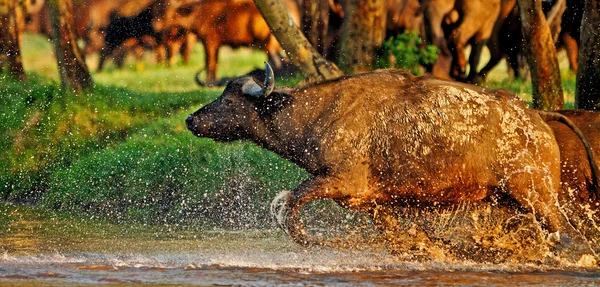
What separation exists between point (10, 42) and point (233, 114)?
31.9 feet

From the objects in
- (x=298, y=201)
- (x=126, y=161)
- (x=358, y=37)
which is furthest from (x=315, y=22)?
(x=298, y=201)

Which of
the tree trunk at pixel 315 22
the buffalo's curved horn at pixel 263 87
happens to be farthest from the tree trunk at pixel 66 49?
the buffalo's curved horn at pixel 263 87

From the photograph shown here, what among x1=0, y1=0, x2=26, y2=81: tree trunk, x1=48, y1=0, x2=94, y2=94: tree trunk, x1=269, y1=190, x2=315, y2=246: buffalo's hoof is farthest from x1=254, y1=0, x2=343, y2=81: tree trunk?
x1=0, y1=0, x2=26, y2=81: tree trunk

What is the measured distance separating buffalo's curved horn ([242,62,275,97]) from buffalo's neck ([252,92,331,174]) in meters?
0.25

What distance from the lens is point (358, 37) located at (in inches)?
685

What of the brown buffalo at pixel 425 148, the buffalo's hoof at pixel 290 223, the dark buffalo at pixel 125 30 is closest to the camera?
the buffalo's hoof at pixel 290 223

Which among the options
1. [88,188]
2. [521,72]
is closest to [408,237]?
[88,188]

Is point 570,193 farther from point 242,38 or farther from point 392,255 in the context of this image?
point 242,38

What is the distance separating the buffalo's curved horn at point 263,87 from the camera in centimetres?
1088

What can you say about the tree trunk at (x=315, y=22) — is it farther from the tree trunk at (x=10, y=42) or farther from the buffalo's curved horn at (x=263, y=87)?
the buffalo's curved horn at (x=263, y=87)

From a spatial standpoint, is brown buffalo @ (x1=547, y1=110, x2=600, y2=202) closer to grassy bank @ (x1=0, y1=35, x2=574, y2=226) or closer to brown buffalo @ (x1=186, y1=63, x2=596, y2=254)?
brown buffalo @ (x1=186, y1=63, x2=596, y2=254)

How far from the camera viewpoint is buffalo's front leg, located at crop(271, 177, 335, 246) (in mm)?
10516

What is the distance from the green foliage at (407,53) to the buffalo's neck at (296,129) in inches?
268

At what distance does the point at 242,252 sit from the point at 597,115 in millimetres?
3200
